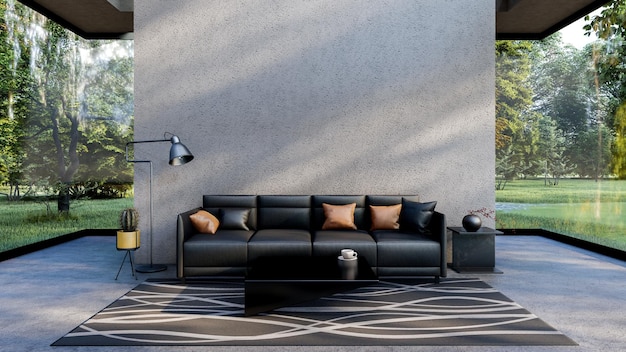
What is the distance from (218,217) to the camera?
4930 millimetres

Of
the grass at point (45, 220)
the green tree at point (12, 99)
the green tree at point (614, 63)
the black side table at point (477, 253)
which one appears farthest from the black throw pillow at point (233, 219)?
the green tree at point (614, 63)

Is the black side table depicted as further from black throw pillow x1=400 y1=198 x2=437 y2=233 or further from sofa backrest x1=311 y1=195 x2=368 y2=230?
sofa backrest x1=311 y1=195 x2=368 y2=230

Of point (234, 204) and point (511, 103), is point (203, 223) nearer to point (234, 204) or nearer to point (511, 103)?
point (234, 204)

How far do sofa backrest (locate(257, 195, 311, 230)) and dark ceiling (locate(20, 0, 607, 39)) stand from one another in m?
3.49

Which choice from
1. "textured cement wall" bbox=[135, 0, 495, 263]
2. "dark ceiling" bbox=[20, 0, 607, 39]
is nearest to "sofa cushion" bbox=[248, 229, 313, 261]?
"textured cement wall" bbox=[135, 0, 495, 263]

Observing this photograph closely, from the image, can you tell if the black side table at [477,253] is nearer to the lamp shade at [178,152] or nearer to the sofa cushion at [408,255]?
the sofa cushion at [408,255]

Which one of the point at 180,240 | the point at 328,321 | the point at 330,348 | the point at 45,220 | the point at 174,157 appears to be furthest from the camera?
the point at 45,220

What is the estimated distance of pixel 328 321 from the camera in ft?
10.5

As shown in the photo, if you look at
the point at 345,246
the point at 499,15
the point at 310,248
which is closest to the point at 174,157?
the point at 310,248

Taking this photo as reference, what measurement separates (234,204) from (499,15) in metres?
4.63

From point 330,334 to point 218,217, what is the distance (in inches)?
95.3

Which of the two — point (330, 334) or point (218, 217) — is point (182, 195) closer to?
point (218, 217)

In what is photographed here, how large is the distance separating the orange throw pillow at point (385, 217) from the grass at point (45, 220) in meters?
4.91

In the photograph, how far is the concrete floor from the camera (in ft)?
9.36
